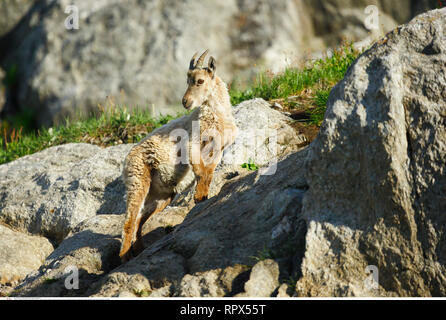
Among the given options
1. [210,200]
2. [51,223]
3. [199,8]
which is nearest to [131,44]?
[199,8]

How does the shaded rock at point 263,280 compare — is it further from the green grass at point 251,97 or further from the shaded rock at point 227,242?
the green grass at point 251,97

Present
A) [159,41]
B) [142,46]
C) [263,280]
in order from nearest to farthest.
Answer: [263,280] → [159,41] → [142,46]

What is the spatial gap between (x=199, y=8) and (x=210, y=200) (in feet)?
31.1

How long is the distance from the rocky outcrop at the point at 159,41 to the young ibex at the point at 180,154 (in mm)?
6528

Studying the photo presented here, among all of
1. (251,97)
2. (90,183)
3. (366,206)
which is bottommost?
(366,206)

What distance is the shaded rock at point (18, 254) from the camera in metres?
6.88

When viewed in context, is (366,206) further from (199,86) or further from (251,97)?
(251,97)

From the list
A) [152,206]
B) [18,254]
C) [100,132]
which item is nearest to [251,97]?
[100,132]

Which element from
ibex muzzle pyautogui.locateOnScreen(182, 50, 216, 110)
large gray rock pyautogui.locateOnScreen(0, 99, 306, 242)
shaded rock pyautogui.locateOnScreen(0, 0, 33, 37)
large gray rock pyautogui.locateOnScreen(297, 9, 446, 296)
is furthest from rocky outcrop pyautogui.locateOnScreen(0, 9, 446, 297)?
shaded rock pyautogui.locateOnScreen(0, 0, 33, 37)

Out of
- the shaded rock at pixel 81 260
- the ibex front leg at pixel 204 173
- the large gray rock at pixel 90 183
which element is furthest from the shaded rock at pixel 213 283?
the large gray rock at pixel 90 183

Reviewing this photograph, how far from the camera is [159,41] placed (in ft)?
46.6

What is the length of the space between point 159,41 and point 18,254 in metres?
8.35

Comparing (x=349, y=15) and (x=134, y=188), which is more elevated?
(x=349, y=15)
